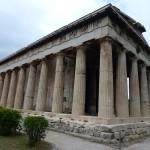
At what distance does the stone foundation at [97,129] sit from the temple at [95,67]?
27 cm

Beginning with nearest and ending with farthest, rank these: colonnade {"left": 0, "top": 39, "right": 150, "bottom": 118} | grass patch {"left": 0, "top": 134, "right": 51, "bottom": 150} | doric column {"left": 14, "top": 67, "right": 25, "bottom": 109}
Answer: grass patch {"left": 0, "top": 134, "right": 51, "bottom": 150} → colonnade {"left": 0, "top": 39, "right": 150, "bottom": 118} → doric column {"left": 14, "top": 67, "right": 25, "bottom": 109}

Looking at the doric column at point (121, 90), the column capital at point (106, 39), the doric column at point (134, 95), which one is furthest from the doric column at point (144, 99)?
the column capital at point (106, 39)

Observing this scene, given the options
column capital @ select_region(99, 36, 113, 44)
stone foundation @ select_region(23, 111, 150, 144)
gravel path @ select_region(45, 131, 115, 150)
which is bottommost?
gravel path @ select_region(45, 131, 115, 150)

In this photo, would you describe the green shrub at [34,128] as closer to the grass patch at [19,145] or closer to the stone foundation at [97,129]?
the grass patch at [19,145]

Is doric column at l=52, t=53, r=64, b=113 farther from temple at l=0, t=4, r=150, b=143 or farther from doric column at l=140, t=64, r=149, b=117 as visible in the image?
doric column at l=140, t=64, r=149, b=117

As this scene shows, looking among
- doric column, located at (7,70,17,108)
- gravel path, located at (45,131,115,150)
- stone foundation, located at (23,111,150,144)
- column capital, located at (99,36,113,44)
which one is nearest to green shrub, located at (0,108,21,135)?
gravel path, located at (45,131,115,150)

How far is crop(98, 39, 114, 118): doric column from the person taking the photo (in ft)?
40.8

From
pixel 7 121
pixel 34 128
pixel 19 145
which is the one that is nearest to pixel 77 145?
pixel 34 128

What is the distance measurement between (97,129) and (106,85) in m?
3.04

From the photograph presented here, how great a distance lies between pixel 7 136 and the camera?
1012 centimetres

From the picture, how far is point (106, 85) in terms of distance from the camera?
12.7 meters

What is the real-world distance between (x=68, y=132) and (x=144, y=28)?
14737 millimetres

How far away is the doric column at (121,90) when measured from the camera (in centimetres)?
1420

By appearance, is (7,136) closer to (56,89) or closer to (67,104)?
(56,89)
